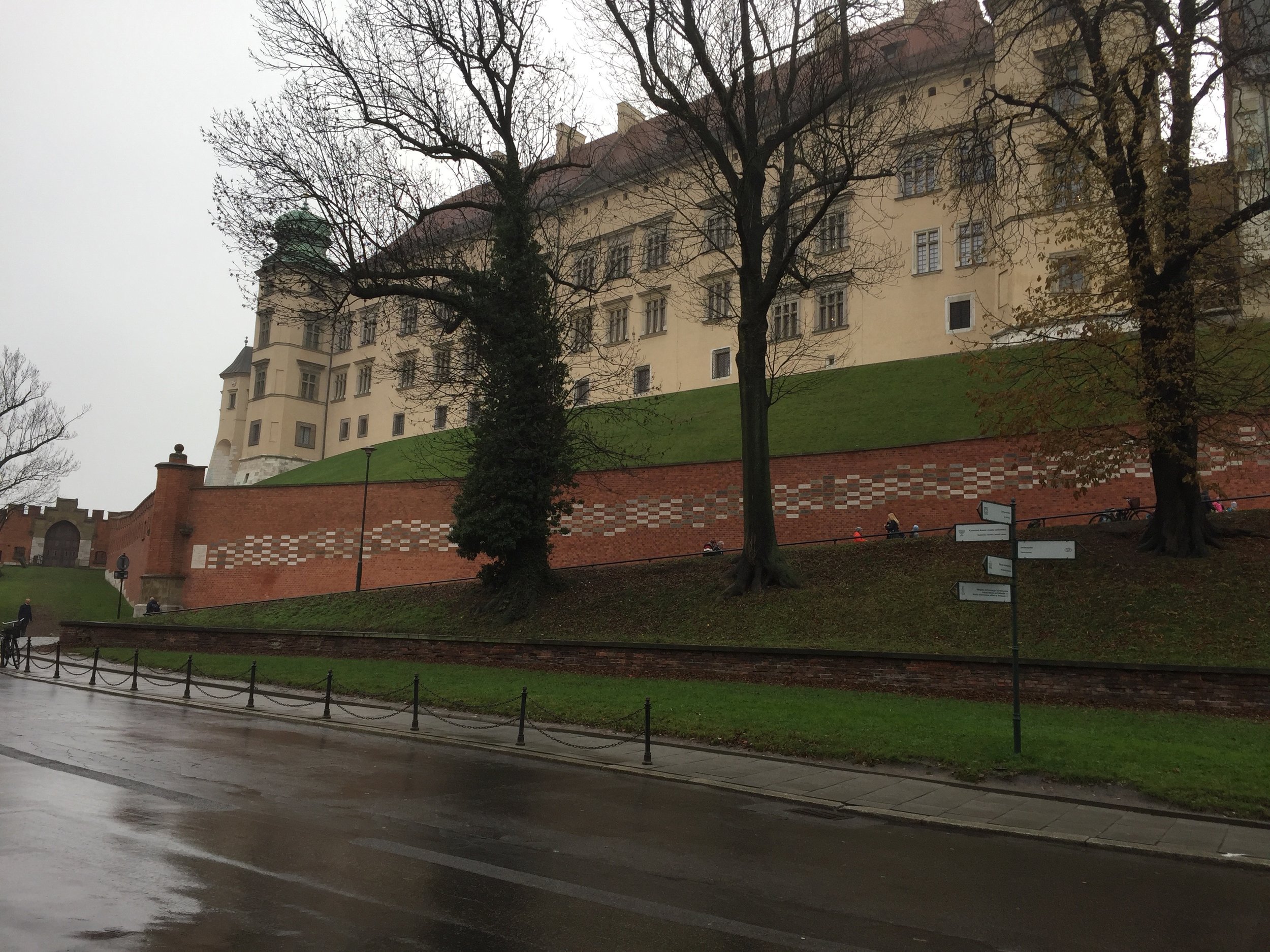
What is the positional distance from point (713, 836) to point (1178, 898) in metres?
3.50

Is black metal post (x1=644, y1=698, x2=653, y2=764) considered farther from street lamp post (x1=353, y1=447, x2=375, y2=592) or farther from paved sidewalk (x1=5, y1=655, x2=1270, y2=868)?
street lamp post (x1=353, y1=447, x2=375, y2=592)

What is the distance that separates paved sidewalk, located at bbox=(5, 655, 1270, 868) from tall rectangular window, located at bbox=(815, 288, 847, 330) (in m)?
31.7

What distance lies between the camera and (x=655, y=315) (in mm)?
50781

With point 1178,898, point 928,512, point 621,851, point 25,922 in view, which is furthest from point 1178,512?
point 25,922

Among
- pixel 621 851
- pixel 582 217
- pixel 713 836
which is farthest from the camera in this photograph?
pixel 582 217

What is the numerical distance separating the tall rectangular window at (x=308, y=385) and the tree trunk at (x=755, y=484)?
54.9 m

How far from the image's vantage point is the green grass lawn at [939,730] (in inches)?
392

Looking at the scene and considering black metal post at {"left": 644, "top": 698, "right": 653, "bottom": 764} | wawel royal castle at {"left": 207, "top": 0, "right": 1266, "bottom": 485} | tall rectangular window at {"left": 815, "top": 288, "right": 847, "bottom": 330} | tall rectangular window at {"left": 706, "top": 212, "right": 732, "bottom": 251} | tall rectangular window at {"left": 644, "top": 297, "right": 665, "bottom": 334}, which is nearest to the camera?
black metal post at {"left": 644, "top": 698, "right": 653, "bottom": 764}

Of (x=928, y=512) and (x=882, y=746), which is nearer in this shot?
(x=882, y=746)

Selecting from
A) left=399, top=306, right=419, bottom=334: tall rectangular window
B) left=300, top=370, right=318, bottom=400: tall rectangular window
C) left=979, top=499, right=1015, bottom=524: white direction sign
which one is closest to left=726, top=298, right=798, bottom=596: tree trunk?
left=979, top=499, right=1015, bottom=524: white direction sign

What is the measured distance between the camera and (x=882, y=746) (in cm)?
1165

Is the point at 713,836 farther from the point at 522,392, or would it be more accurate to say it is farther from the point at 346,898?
the point at 522,392

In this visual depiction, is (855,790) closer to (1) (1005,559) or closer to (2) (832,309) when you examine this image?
(1) (1005,559)

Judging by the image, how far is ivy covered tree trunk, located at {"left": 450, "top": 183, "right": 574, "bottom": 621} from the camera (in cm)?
2352
